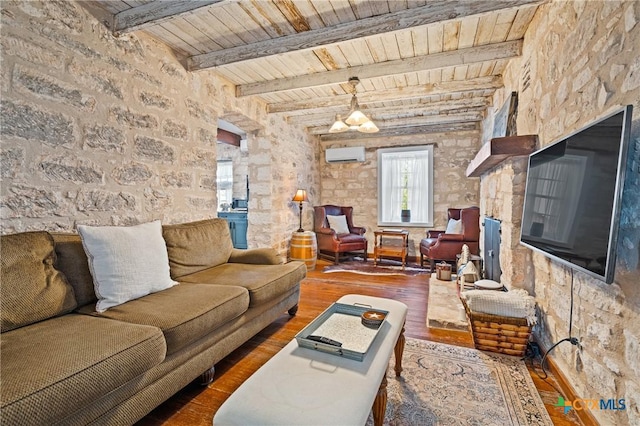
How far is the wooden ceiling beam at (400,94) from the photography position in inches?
129

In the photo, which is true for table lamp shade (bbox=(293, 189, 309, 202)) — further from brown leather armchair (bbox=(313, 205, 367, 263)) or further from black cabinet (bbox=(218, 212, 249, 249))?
black cabinet (bbox=(218, 212, 249, 249))

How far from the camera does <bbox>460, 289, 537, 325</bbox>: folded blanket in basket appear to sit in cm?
196

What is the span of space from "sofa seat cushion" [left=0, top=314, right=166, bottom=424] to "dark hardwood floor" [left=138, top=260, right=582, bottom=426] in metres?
0.40

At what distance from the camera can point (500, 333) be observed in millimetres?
1982

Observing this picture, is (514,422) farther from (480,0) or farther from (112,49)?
(112,49)

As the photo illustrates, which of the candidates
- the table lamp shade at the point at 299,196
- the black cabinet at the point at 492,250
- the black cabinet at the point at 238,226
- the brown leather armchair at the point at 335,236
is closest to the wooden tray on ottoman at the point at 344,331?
the black cabinet at the point at 492,250

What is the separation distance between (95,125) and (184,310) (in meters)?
1.53

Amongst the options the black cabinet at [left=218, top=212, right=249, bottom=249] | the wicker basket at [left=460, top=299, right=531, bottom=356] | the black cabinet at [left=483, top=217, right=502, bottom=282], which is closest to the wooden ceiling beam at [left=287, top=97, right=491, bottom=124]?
the black cabinet at [left=483, top=217, right=502, bottom=282]

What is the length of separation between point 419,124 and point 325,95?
1935 millimetres

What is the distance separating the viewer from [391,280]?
13.0ft

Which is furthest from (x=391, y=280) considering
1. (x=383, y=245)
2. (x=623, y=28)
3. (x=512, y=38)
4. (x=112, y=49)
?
(x=112, y=49)

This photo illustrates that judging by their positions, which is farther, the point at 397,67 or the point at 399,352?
the point at 397,67

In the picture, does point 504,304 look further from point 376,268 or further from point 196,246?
point 376,268

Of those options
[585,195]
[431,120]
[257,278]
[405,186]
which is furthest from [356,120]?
[405,186]
